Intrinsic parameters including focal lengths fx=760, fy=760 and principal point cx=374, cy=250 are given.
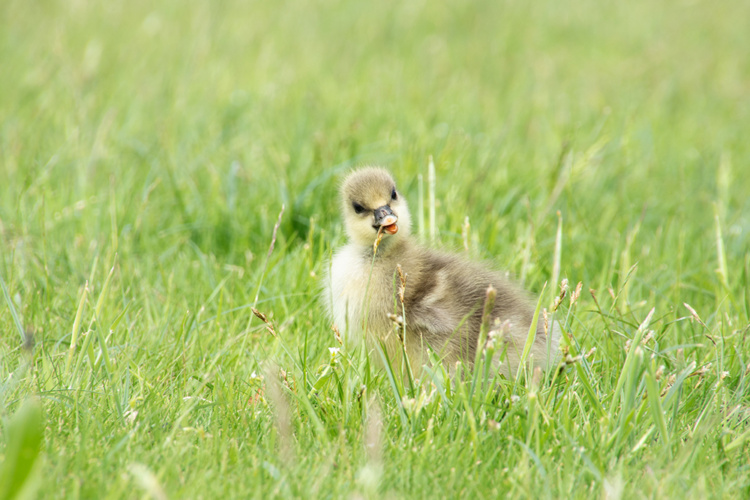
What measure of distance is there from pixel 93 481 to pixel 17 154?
3.43 m

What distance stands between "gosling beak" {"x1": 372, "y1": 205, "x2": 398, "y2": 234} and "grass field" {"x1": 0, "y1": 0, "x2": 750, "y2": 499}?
48cm

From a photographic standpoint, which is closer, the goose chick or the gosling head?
the goose chick

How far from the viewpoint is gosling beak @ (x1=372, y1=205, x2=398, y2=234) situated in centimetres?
330

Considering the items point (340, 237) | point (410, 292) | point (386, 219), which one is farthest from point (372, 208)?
point (340, 237)

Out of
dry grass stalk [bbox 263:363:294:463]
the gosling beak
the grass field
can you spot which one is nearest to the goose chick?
the gosling beak

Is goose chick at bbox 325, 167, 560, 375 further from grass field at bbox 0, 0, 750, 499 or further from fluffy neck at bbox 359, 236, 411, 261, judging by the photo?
grass field at bbox 0, 0, 750, 499

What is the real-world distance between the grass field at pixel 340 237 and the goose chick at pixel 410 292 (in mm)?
165

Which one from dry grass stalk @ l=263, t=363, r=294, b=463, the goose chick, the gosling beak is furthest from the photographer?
the gosling beak

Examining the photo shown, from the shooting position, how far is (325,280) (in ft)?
11.6

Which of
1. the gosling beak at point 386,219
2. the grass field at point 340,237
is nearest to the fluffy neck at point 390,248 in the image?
the gosling beak at point 386,219

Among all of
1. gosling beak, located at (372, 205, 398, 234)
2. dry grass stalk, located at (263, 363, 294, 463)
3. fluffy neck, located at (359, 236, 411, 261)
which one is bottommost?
dry grass stalk, located at (263, 363, 294, 463)

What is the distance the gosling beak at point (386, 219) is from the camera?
130 inches

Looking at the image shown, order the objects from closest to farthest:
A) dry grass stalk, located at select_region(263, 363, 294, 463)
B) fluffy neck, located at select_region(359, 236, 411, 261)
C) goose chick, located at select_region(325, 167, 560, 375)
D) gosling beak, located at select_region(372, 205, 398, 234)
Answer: dry grass stalk, located at select_region(263, 363, 294, 463) → goose chick, located at select_region(325, 167, 560, 375) → gosling beak, located at select_region(372, 205, 398, 234) → fluffy neck, located at select_region(359, 236, 411, 261)

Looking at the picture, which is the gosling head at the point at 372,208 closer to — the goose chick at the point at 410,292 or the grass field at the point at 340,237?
the goose chick at the point at 410,292
